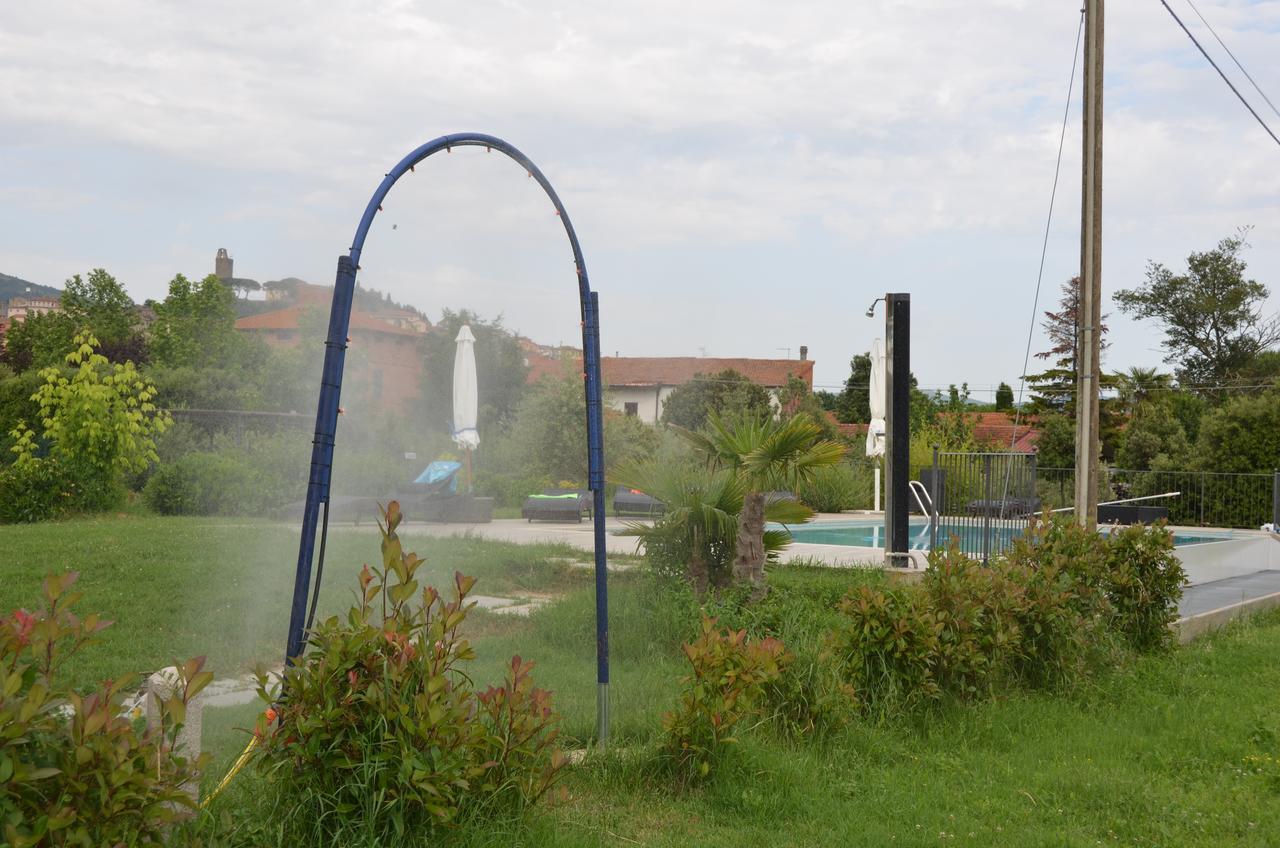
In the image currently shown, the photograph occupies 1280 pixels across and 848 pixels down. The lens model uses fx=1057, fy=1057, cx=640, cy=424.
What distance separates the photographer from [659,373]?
48.2m

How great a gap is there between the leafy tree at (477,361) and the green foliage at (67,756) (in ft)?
11.7

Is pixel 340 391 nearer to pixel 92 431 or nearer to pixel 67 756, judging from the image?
pixel 67 756

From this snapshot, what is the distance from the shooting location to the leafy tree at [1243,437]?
65.6 feet

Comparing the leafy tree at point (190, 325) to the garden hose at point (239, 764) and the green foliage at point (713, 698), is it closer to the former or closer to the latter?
the green foliage at point (713, 698)

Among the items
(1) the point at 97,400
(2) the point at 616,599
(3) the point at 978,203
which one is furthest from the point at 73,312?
(2) the point at 616,599

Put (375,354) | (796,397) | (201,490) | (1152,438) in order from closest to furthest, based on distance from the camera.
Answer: (375,354) → (201,490) → (1152,438) → (796,397)

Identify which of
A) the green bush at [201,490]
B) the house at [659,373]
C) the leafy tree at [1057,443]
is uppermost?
the house at [659,373]

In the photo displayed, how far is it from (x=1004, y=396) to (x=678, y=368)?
1490 centimetres

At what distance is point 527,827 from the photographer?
342 centimetres

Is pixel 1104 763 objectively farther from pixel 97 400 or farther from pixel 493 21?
pixel 97 400

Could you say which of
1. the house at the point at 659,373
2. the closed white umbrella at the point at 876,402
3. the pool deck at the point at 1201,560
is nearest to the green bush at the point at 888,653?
the pool deck at the point at 1201,560

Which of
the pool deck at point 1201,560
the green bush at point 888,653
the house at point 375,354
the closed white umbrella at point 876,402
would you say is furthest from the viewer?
the closed white umbrella at point 876,402

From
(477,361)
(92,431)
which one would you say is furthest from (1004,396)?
(477,361)

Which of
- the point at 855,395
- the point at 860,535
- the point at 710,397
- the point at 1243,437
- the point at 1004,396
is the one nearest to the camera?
the point at 860,535
